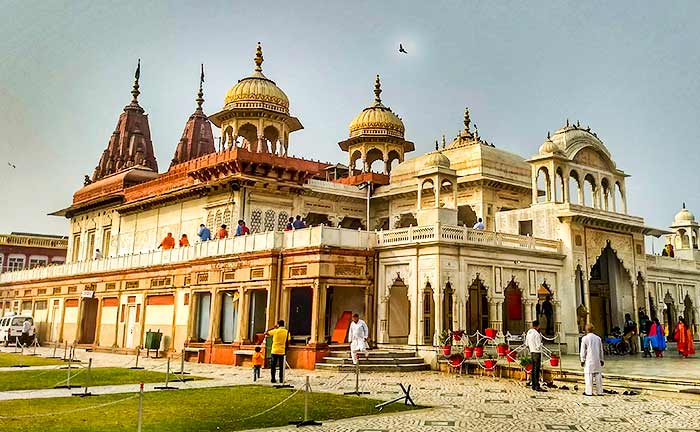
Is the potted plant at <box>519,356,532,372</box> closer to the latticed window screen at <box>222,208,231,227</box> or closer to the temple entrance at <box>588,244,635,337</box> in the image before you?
the temple entrance at <box>588,244,635,337</box>

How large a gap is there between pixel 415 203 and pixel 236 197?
8962mm

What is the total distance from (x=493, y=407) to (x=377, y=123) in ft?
89.8

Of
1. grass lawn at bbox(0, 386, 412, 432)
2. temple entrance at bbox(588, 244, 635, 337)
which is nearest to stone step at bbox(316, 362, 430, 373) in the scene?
grass lawn at bbox(0, 386, 412, 432)

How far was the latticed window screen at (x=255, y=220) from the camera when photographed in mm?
28469

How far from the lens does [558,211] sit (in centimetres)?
2444

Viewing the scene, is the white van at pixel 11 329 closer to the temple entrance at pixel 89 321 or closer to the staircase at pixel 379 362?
the temple entrance at pixel 89 321

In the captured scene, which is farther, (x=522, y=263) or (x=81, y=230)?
(x=81, y=230)

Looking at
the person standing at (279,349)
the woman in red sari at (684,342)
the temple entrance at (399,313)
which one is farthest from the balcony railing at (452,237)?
the person standing at (279,349)

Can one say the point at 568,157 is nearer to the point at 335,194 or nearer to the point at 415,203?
the point at 415,203

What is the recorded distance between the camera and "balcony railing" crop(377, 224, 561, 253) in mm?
20984

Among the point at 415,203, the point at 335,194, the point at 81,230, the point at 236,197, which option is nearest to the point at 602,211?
the point at 415,203

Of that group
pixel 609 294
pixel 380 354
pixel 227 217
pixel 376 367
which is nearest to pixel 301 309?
pixel 380 354

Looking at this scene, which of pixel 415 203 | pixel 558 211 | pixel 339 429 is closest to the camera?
pixel 339 429

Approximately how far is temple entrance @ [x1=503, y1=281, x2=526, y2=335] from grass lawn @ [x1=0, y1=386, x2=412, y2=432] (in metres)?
14.3
